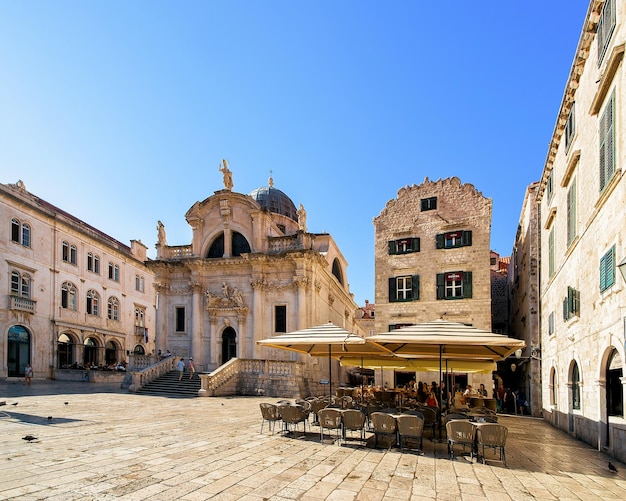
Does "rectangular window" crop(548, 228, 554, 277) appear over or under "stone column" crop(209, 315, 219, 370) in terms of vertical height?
over

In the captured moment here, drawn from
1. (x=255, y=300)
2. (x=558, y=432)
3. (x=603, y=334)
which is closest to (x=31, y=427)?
(x=603, y=334)

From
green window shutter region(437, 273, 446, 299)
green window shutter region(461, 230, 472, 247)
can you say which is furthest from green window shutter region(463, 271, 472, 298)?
green window shutter region(461, 230, 472, 247)

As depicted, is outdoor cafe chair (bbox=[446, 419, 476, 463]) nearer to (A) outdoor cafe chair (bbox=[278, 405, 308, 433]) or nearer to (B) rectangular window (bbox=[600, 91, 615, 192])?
(A) outdoor cafe chair (bbox=[278, 405, 308, 433])

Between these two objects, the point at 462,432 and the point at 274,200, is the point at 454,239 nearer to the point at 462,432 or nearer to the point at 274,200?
the point at 462,432

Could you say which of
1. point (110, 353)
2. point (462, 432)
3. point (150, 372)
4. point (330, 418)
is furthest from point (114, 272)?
point (462, 432)

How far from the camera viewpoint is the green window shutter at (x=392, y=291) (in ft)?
88.0

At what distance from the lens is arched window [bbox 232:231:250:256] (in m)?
31.8

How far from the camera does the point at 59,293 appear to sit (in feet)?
121

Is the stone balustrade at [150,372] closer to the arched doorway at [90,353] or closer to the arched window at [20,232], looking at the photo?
the arched window at [20,232]

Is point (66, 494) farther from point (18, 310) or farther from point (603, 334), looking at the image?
point (18, 310)

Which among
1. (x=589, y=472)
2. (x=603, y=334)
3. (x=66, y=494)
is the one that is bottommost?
(x=589, y=472)

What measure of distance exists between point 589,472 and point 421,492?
4.07 m

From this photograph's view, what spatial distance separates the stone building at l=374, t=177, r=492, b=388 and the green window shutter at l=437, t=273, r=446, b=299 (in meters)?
0.03

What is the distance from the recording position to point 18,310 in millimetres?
32562
